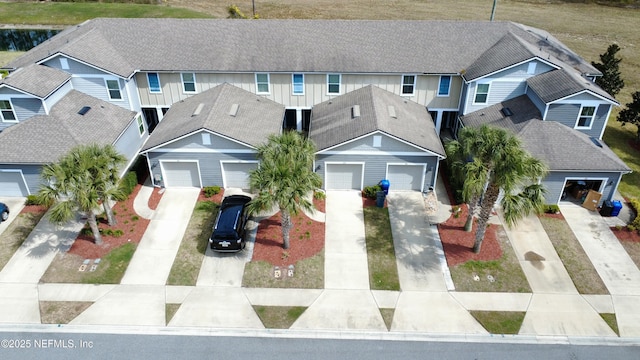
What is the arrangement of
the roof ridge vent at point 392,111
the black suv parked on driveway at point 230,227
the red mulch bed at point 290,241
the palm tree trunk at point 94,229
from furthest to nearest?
the roof ridge vent at point 392,111 < the red mulch bed at point 290,241 < the palm tree trunk at point 94,229 < the black suv parked on driveway at point 230,227

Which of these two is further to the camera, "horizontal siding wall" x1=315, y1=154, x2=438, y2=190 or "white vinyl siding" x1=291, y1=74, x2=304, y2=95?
"white vinyl siding" x1=291, y1=74, x2=304, y2=95

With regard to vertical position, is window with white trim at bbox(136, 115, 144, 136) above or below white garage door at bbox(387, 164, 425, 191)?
above

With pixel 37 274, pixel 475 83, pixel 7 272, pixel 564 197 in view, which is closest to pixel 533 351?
pixel 564 197

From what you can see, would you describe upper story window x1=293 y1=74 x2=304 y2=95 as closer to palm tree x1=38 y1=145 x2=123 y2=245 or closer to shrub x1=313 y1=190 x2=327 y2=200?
shrub x1=313 y1=190 x2=327 y2=200

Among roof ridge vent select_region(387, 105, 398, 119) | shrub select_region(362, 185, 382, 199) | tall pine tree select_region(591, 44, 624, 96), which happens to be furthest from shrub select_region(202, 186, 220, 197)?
tall pine tree select_region(591, 44, 624, 96)

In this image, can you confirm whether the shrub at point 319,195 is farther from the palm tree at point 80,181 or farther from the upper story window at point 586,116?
the upper story window at point 586,116

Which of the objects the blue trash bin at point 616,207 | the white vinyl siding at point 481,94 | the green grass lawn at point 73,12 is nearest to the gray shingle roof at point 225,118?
the white vinyl siding at point 481,94

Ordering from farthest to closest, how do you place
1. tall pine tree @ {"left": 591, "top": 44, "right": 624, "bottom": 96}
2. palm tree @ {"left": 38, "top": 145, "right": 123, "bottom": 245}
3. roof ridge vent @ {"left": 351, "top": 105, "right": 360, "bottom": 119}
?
1. tall pine tree @ {"left": 591, "top": 44, "right": 624, "bottom": 96}
2. roof ridge vent @ {"left": 351, "top": 105, "right": 360, "bottom": 119}
3. palm tree @ {"left": 38, "top": 145, "right": 123, "bottom": 245}
